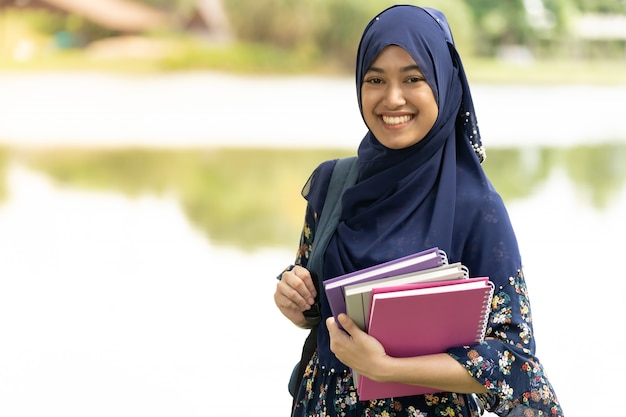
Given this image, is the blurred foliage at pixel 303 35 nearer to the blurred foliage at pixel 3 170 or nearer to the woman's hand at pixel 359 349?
the blurred foliage at pixel 3 170

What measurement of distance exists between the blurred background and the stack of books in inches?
67.5

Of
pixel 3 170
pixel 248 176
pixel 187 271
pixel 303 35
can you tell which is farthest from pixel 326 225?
pixel 303 35

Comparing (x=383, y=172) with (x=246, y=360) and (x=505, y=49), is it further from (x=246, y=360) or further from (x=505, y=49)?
(x=505, y=49)

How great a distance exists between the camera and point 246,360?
3002 mm

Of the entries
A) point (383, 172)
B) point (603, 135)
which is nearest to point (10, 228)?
point (383, 172)

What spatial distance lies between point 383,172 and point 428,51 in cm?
15

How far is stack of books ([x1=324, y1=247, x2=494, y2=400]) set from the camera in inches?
36.7

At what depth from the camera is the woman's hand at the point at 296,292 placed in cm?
109

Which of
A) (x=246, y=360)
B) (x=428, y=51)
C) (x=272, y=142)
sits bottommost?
(x=246, y=360)

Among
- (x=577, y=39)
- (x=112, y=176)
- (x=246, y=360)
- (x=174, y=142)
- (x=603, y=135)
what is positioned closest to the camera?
(x=246, y=360)

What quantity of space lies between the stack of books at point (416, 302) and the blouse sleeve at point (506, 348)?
0.02 meters

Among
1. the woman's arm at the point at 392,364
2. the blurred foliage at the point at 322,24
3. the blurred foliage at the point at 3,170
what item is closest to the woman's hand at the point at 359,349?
the woman's arm at the point at 392,364

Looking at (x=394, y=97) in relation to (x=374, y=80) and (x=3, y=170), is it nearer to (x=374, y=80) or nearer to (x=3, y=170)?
(x=374, y=80)

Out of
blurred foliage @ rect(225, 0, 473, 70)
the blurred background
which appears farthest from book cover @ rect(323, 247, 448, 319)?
blurred foliage @ rect(225, 0, 473, 70)
